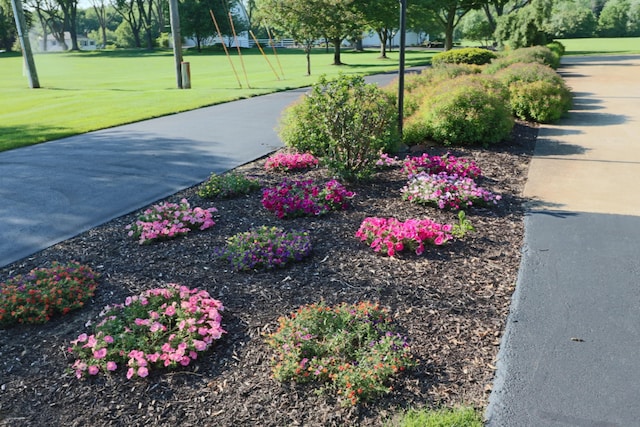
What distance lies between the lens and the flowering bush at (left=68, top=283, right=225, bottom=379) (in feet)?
10.0

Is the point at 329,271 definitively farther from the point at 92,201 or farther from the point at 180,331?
the point at 92,201

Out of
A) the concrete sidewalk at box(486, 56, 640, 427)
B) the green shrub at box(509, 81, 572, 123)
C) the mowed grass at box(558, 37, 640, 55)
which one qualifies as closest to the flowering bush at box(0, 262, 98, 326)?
the concrete sidewalk at box(486, 56, 640, 427)

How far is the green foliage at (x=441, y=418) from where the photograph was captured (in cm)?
254

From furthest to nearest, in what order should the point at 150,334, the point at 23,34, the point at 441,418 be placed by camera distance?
the point at 23,34, the point at 150,334, the point at 441,418

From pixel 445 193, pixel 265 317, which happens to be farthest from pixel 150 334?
pixel 445 193

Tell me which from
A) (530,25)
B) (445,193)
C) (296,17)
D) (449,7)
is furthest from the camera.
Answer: (449,7)

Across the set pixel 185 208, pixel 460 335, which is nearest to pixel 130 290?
pixel 185 208

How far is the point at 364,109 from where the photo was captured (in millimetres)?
6301

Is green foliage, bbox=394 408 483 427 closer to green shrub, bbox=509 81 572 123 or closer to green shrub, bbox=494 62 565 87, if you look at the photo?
green shrub, bbox=509 81 572 123

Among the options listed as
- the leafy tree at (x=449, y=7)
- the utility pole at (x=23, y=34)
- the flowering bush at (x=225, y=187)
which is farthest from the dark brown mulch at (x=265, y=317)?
the leafy tree at (x=449, y=7)

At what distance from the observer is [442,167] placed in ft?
21.6

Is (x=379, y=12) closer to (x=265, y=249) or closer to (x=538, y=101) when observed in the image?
(x=538, y=101)

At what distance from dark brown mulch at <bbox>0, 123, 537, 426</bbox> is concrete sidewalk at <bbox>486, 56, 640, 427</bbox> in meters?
0.15

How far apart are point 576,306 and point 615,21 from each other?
257ft
